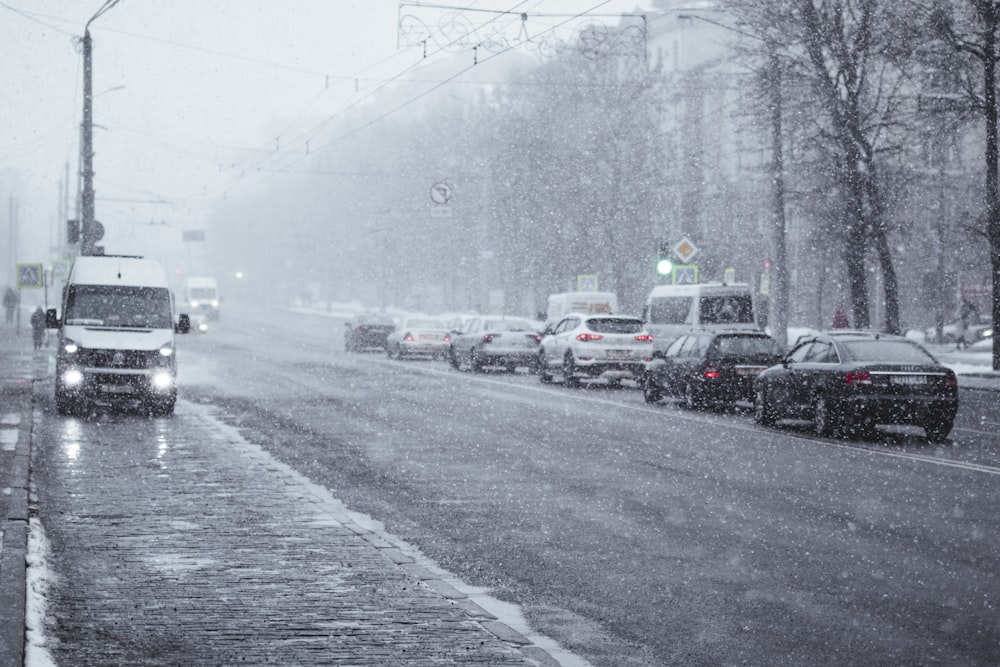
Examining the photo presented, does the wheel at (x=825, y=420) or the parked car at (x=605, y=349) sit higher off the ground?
the parked car at (x=605, y=349)

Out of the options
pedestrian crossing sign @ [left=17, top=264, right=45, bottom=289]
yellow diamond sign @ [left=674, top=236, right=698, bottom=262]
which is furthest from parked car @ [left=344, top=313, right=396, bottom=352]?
yellow diamond sign @ [left=674, top=236, right=698, bottom=262]

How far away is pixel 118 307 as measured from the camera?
21.8m

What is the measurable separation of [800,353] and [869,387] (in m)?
2.11

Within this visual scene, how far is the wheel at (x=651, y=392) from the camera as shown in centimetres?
2542

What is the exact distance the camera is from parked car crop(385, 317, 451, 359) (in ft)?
145

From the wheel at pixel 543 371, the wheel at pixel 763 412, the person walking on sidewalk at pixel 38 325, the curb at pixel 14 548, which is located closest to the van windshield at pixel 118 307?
the curb at pixel 14 548

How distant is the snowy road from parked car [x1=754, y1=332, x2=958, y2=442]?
0.41 meters

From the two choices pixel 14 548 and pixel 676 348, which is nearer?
pixel 14 548


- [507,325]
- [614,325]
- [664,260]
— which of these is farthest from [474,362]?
[614,325]

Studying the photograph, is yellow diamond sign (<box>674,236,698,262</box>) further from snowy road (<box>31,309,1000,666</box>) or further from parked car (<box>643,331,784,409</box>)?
snowy road (<box>31,309,1000,666</box>)

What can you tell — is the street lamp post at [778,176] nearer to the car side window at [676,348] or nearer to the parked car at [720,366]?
the car side window at [676,348]

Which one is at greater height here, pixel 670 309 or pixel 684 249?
pixel 684 249

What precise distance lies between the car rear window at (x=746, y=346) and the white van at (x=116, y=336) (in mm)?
8930

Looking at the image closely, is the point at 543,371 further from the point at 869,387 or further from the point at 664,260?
the point at 869,387
